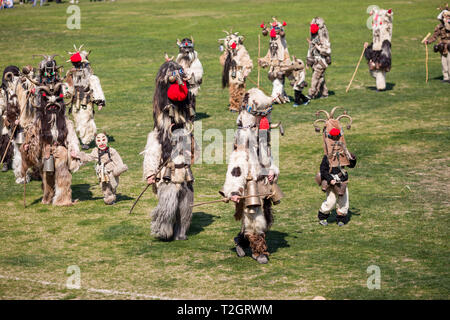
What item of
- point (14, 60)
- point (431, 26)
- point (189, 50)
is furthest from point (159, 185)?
point (431, 26)

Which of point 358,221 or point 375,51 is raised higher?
point 375,51

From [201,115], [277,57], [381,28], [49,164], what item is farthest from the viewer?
[381,28]

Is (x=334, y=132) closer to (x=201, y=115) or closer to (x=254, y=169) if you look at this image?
(x=254, y=169)

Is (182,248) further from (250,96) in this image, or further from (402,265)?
(402,265)

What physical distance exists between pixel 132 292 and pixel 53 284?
3.96ft

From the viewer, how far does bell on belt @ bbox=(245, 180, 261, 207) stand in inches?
390

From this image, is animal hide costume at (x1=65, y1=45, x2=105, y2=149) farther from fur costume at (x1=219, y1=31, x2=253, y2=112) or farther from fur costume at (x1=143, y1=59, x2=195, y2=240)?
fur costume at (x1=143, y1=59, x2=195, y2=240)

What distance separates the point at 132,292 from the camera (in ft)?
30.1

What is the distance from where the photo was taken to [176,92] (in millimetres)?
10656

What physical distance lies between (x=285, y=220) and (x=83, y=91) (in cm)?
733

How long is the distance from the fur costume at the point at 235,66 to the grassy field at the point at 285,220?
697 mm

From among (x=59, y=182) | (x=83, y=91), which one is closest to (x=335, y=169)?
(x=59, y=182)

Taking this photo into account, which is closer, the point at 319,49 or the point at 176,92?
the point at 176,92
